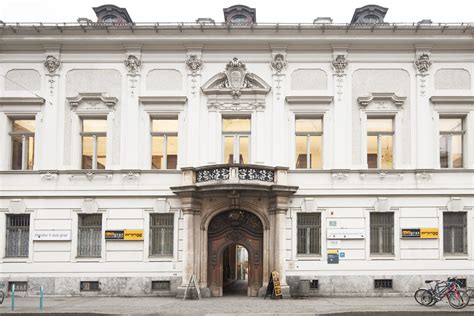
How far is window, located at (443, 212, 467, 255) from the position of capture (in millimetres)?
22984

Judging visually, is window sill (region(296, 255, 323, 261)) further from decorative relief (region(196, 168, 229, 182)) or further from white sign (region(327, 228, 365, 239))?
decorative relief (region(196, 168, 229, 182))

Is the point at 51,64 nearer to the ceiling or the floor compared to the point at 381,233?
nearer to the ceiling

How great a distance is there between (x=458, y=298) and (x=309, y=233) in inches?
234

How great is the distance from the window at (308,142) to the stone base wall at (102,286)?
657cm

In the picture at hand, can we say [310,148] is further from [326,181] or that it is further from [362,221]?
[362,221]

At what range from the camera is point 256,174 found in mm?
22078

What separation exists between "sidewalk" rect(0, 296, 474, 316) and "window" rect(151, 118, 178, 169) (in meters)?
5.16

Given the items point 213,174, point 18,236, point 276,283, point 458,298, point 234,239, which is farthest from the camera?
point 18,236

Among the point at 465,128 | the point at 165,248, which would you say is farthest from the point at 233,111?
the point at 465,128

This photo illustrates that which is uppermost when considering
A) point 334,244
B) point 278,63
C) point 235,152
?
point 278,63

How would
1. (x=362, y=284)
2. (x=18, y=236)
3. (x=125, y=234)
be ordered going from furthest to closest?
(x=18, y=236) → (x=125, y=234) → (x=362, y=284)

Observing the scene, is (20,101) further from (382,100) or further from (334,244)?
(382,100)

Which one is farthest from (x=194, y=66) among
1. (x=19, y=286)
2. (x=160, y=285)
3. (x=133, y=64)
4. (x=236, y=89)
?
(x=19, y=286)

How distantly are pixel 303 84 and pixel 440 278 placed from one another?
8939 mm
